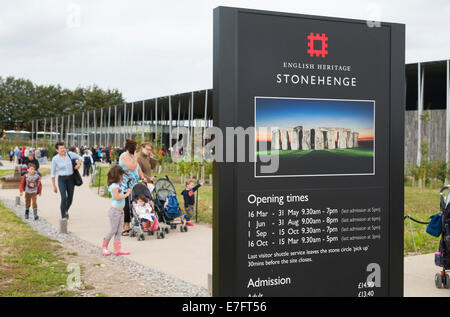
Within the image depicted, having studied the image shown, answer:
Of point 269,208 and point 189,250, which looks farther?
point 189,250

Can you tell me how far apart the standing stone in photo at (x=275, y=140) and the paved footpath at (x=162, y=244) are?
11.0 ft

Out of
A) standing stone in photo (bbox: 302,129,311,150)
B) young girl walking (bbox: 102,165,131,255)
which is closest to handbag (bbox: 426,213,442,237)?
standing stone in photo (bbox: 302,129,311,150)

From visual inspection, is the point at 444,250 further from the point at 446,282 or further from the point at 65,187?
the point at 65,187

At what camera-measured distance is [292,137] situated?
3244mm

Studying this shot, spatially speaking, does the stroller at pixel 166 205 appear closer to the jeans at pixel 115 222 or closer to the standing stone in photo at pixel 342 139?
the jeans at pixel 115 222

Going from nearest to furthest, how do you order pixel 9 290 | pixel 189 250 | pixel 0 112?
pixel 9 290 < pixel 189 250 < pixel 0 112

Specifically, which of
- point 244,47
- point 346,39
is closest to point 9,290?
point 244,47

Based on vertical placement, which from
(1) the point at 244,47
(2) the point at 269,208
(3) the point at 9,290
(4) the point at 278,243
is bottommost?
(3) the point at 9,290

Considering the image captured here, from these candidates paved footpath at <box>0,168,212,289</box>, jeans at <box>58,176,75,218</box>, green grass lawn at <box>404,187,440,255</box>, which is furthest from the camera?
jeans at <box>58,176,75,218</box>

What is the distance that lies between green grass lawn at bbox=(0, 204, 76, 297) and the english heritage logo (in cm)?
399

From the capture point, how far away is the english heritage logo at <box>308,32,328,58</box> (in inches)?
130

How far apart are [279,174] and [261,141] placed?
10.2 inches

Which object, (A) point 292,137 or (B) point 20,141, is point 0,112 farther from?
(A) point 292,137

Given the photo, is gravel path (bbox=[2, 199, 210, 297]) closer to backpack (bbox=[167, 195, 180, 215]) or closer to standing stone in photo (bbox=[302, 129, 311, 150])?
backpack (bbox=[167, 195, 180, 215])
